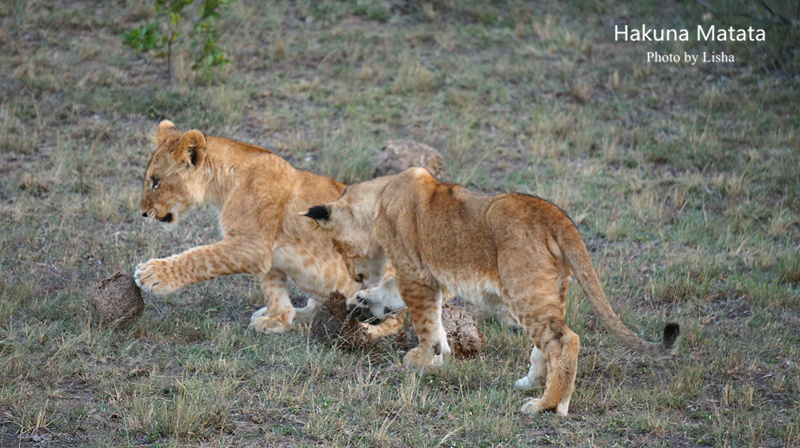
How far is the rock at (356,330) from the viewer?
559 cm

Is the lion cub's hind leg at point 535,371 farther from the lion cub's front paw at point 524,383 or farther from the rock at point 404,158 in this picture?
the rock at point 404,158

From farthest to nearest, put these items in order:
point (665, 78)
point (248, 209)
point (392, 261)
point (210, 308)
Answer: point (665, 78), point (210, 308), point (248, 209), point (392, 261)

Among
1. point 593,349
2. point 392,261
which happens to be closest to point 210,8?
point 392,261

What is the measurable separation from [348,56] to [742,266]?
6959 mm

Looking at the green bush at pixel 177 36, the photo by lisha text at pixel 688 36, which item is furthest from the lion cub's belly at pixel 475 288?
the photo by lisha text at pixel 688 36

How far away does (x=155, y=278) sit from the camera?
5574mm

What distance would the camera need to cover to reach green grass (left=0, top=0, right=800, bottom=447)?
15.2 ft

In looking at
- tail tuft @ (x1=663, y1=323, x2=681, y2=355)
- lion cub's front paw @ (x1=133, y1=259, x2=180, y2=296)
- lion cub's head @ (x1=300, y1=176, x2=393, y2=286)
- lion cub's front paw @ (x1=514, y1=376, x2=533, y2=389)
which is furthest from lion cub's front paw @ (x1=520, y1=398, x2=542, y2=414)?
lion cub's front paw @ (x1=133, y1=259, x2=180, y2=296)

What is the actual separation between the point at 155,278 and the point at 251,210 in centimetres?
84

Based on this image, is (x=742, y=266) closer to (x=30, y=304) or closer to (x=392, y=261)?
(x=392, y=261)

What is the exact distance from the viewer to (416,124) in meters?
10.7

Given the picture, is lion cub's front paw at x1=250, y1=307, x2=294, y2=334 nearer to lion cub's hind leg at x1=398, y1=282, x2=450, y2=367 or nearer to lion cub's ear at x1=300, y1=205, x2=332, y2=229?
lion cub's ear at x1=300, y1=205, x2=332, y2=229

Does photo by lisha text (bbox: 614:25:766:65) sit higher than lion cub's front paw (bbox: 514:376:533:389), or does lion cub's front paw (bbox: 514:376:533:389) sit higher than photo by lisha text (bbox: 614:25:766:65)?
photo by lisha text (bbox: 614:25:766:65)

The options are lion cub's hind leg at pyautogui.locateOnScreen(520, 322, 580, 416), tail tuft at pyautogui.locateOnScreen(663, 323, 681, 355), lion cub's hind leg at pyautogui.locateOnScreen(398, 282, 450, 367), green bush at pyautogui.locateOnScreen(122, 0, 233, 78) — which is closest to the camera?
tail tuft at pyautogui.locateOnScreen(663, 323, 681, 355)
